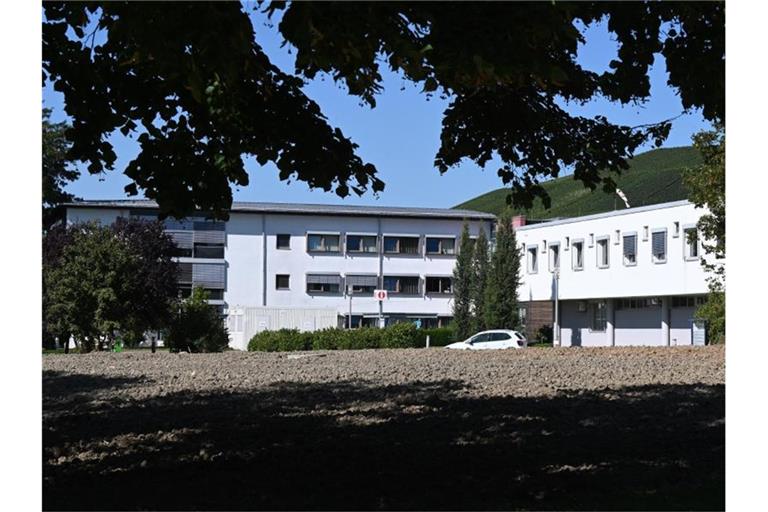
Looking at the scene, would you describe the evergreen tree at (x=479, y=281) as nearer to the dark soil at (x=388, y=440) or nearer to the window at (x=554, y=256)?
the window at (x=554, y=256)

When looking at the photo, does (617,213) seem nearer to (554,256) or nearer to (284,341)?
(554,256)

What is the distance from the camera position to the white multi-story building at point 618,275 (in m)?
46.4

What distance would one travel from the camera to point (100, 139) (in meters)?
8.93

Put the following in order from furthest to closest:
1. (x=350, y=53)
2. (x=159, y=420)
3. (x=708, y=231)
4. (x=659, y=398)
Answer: (x=708, y=231) < (x=659, y=398) < (x=159, y=420) < (x=350, y=53)

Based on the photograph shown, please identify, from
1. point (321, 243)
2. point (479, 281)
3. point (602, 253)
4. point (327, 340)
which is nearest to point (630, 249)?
point (602, 253)

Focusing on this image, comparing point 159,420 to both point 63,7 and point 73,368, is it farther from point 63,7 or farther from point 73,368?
point 73,368

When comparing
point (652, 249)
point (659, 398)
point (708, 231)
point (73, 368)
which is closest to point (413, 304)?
A: point (652, 249)

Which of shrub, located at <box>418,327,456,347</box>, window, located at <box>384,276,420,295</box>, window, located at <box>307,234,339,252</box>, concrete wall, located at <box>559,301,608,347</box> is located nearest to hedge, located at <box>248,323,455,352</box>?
shrub, located at <box>418,327,456,347</box>

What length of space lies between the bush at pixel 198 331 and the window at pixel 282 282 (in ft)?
109

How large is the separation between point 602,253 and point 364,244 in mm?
17457

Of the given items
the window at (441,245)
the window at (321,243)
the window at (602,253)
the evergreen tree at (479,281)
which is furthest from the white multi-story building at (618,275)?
the window at (321,243)

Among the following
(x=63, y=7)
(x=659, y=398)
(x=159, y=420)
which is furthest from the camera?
(x=659, y=398)

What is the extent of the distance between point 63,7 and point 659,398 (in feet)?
24.5

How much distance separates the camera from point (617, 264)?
50.3 meters
